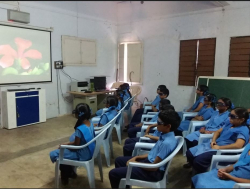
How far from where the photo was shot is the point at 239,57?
484 centimetres

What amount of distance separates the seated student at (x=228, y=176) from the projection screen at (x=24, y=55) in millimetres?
4460

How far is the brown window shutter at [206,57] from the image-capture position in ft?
17.2

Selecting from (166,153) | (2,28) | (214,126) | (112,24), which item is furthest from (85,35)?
(166,153)

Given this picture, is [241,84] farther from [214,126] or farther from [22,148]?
[22,148]

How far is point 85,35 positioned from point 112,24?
3.89 ft

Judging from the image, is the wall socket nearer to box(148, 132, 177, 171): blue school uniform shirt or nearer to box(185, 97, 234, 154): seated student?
box(185, 97, 234, 154): seated student

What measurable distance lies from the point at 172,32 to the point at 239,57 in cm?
186

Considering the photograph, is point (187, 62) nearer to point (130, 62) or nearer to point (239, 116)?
point (130, 62)

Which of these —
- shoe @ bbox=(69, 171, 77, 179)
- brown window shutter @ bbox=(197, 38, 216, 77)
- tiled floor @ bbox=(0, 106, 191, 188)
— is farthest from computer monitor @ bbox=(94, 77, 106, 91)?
shoe @ bbox=(69, 171, 77, 179)

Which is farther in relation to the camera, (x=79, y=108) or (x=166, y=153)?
(x=79, y=108)

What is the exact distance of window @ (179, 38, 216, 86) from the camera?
5293 mm

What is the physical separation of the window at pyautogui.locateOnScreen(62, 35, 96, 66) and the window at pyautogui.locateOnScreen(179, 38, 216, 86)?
2.62m

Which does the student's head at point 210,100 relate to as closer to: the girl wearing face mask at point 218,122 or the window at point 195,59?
the girl wearing face mask at point 218,122

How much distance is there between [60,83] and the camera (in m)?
5.83
